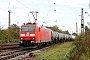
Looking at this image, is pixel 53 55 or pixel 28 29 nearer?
pixel 53 55

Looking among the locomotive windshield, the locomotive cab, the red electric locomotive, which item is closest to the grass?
the red electric locomotive

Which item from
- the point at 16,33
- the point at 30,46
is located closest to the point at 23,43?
the point at 30,46

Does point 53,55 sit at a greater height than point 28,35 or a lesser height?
lesser

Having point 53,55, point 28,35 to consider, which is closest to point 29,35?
point 28,35

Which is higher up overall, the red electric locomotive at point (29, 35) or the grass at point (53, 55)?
the red electric locomotive at point (29, 35)

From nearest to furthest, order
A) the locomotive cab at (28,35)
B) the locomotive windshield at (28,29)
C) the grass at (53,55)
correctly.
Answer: the grass at (53,55) < the locomotive cab at (28,35) < the locomotive windshield at (28,29)

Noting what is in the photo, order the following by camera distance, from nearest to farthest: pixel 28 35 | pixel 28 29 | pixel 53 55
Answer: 1. pixel 53 55
2. pixel 28 35
3. pixel 28 29

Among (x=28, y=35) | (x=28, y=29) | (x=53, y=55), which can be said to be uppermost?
(x=28, y=29)

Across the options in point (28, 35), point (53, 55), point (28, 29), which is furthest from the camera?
point (28, 29)

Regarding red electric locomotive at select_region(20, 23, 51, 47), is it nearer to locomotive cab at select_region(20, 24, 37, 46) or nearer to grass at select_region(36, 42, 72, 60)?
locomotive cab at select_region(20, 24, 37, 46)

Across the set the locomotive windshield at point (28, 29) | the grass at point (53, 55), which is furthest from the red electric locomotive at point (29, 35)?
the grass at point (53, 55)

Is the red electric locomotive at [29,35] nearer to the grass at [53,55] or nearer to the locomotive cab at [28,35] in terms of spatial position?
the locomotive cab at [28,35]

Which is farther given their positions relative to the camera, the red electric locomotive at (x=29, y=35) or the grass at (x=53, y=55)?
the red electric locomotive at (x=29, y=35)

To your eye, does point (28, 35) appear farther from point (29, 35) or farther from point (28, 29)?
point (28, 29)
